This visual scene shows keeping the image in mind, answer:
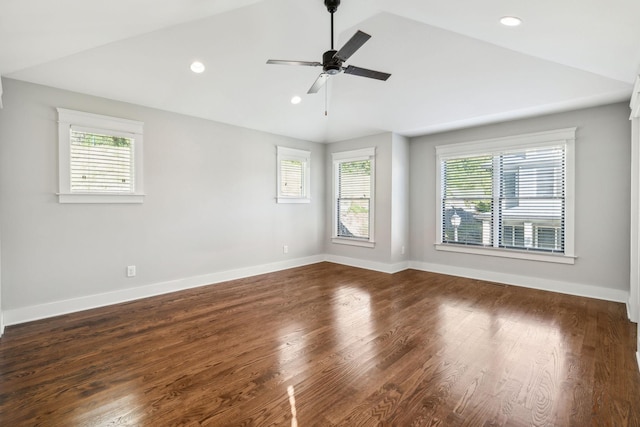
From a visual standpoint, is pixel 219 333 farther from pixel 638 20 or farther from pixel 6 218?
pixel 638 20

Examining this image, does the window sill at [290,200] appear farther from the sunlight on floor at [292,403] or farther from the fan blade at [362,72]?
the sunlight on floor at [292,403]

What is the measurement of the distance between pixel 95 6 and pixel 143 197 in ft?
7.92

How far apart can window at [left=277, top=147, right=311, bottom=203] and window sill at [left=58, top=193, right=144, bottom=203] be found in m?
2.44

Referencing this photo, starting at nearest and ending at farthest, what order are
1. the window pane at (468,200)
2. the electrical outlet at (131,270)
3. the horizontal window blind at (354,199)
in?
the electrical outlet at (131,270) < the window pane at (468,200) < the horizontal window blind at (354,199)

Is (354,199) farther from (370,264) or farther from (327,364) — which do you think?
(327,364)

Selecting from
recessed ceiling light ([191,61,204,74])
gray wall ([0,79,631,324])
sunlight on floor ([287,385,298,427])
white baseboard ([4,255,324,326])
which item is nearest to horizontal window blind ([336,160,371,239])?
gray wall ([0,79,631,324])

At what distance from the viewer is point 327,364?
2.45 m

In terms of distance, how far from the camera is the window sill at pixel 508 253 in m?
4.39

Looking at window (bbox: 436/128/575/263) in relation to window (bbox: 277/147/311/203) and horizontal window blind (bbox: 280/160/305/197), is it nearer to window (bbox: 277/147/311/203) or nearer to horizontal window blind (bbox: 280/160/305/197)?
window (bbox: 277/147/311/203)

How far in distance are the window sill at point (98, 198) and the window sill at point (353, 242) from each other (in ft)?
12.3

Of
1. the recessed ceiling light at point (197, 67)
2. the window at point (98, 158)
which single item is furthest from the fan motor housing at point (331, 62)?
the window at point (98, 158)

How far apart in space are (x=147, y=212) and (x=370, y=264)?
3896 millimetres

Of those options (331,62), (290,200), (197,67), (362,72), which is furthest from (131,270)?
(362,72)

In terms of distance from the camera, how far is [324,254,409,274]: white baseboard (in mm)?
5727
